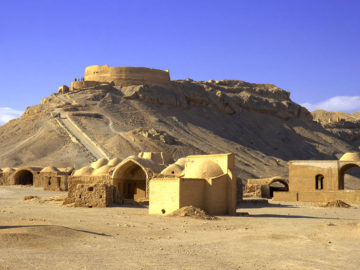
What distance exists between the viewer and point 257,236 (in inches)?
438

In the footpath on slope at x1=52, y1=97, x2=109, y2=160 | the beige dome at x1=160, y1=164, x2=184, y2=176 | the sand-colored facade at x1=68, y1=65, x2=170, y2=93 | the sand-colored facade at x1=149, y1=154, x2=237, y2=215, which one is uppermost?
the sand-colored facade at x1=68, y1=65, x2=170, y2=93

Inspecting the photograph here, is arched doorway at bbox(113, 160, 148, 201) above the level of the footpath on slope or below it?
below

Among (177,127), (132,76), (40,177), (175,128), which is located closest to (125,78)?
(132,76)

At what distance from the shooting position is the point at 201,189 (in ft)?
55.0

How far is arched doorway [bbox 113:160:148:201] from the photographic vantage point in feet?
77.4

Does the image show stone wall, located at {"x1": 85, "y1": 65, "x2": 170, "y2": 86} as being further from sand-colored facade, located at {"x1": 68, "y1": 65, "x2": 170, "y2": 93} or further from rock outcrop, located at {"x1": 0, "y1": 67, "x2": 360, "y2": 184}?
rock outcrop, located at {"x1": 0, "y1": 67, "x2": 360, "y2": 184}

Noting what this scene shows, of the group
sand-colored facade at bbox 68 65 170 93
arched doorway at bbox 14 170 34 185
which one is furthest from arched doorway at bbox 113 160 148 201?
sand-colored facade at bbox 68 65 170 93

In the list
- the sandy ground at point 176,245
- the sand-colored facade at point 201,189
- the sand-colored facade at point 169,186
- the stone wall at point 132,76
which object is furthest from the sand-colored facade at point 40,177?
the stone wall at point 132,76

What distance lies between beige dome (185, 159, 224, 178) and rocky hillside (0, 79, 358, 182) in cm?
2512

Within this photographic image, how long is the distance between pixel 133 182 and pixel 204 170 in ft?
26.9

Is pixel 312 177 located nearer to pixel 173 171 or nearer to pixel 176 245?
pixel 173 171

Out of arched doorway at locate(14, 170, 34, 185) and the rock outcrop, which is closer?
arched doorway at locate(14, 170, 34, 185)

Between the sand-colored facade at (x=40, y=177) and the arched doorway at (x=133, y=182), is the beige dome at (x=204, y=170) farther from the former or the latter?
the sand-colored facade at (x=40, y=177)

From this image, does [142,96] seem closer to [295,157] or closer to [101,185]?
[295,157]
